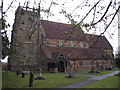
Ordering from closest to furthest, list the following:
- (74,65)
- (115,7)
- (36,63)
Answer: (115,7) → (36,63) → (74,65)

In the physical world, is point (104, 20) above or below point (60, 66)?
above

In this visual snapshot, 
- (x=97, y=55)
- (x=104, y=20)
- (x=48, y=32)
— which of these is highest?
(x=48, y=32)

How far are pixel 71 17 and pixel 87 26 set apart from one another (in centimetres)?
76

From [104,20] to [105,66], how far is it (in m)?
39.7

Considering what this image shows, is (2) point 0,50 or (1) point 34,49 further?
(1) point 34,49

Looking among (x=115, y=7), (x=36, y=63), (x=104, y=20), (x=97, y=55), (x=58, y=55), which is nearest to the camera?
(x=115, y=7)

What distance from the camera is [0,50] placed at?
7.84 meters

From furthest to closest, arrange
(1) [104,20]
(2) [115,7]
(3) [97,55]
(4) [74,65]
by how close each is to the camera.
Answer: (3) [97,55]
(4) [74,65]
(1) [104,20]
(2) [115,7]

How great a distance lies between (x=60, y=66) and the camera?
1260 inches

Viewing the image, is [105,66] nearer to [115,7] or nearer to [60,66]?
[60,66]

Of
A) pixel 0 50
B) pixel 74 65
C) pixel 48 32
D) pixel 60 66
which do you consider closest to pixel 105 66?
pixel 74 65

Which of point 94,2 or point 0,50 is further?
point 0,50

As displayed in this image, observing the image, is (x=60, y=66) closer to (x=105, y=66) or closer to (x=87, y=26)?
(x=105, y=66)

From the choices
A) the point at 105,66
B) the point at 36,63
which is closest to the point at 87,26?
the point at 36,63
